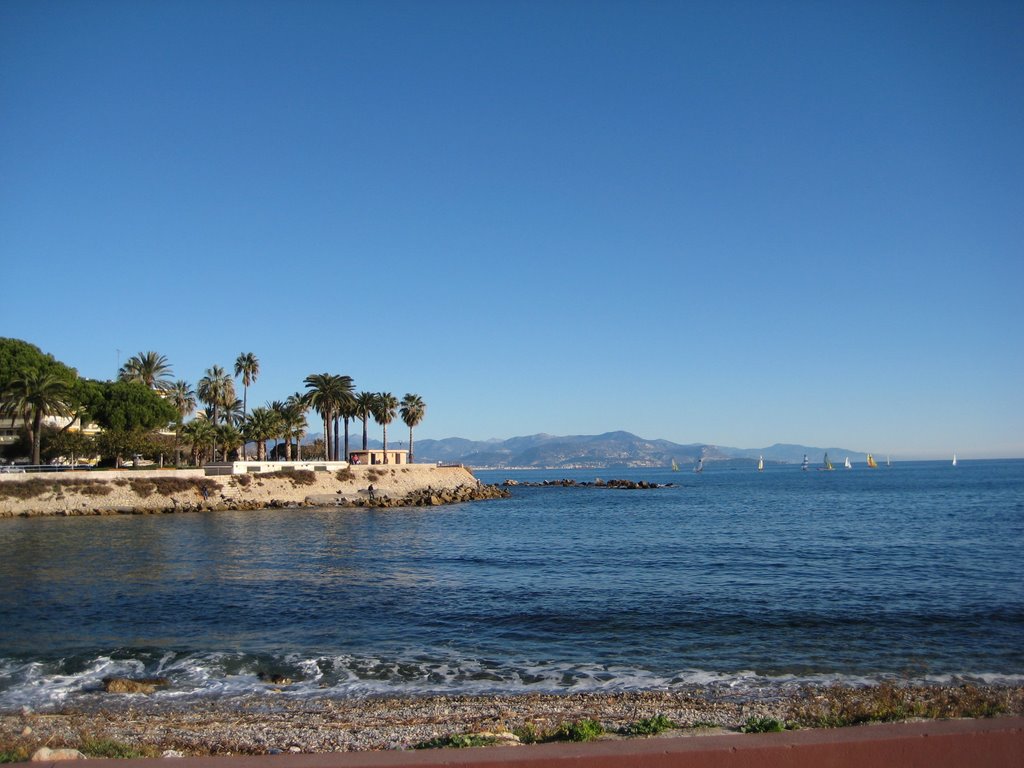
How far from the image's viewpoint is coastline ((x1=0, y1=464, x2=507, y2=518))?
57.7 meters

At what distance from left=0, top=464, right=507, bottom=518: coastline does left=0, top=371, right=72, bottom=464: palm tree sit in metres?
11.1

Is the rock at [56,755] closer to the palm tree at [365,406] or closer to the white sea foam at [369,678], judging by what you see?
the white sea foam at [369,678]

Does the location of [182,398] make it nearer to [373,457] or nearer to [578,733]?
[373,457]

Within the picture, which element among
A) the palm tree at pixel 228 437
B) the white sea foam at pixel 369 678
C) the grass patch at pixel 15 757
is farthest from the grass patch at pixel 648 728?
the palm tree at pixel 228 437

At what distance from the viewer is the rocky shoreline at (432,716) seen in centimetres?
959

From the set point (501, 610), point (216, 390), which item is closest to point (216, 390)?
point (216, 390)

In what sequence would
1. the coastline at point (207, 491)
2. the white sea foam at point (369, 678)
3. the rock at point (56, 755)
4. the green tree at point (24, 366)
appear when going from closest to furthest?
the rock at point (56, 755)
the white sea foam at point (369, 678)
the coastline at point (207, 491)
the green tree at point (24, 366)

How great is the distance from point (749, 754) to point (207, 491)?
223 ft

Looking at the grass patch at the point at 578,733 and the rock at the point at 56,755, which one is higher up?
the rock at the point at 56,755

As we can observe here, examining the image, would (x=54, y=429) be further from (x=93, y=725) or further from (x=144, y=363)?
(x=93, y=725)

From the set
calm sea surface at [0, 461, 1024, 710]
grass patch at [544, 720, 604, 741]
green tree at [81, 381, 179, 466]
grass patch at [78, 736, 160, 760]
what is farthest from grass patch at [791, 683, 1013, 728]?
green tree at [81, 381, 179, 466]

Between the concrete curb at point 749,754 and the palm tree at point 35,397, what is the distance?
73484mm

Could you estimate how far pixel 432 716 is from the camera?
1251cm

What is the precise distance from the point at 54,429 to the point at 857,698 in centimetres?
9331
